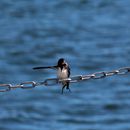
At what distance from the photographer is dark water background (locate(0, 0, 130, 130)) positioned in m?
17.4

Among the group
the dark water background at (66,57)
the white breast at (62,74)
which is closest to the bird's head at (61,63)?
the white breast at (62,74)

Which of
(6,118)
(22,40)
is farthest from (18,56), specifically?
(6,118)

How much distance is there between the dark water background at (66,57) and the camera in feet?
57.1

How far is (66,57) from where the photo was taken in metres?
20.9

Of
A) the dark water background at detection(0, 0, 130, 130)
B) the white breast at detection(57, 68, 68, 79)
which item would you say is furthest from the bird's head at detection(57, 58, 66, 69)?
the dark water background at detection(0, 0, 130, 130)

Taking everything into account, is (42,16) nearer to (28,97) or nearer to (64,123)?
(28,97)

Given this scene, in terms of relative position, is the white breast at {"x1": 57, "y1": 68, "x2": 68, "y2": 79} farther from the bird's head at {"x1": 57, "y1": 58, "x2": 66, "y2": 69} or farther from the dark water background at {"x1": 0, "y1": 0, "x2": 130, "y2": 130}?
the dark water background at {"x1": 0, "y1": 0, "x2": 130, "y2": 130}

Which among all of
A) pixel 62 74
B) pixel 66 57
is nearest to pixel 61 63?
pixel 62 74

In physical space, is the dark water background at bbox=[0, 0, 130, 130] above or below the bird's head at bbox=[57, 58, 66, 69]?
above

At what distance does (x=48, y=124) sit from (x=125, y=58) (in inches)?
183

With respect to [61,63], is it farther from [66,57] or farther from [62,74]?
[66,57]

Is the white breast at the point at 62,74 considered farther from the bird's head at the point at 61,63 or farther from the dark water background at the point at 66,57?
the dark water background at the point at 66,57

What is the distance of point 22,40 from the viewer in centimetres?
2367

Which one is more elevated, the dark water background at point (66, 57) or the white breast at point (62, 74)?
the dark water background at point (66, 57)
